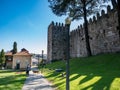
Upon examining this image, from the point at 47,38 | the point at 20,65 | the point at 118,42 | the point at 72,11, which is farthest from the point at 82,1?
the point at 20,65

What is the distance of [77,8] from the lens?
3203 centimetres

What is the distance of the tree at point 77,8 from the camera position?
30.7 m

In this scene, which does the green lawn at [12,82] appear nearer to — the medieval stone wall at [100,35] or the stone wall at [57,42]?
the medieval stone wall at [100,35]

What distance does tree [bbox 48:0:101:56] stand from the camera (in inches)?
1209

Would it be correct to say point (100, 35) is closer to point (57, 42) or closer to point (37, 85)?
A: point (37, 85)

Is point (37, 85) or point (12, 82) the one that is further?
point (12, 82)

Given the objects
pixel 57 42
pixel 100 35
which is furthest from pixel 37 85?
pixel 57 42

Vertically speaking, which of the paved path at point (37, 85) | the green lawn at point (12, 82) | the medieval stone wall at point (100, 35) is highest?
the medieval stone wall at point (100, 35)

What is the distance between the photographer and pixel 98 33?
3284 centimetres

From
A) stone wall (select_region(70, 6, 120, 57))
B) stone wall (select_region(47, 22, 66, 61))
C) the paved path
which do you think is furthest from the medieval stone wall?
the paved path

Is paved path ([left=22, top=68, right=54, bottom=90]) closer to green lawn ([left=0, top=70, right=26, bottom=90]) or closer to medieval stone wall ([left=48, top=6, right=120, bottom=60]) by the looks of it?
green lawn ([left=0, top=70, right=26, bottom=90])

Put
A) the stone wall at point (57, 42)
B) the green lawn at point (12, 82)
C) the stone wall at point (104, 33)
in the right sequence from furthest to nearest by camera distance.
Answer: the stone wall at point (57, 42) < the stone wall at point (104, 33) < the green lawn at point (12, 82)

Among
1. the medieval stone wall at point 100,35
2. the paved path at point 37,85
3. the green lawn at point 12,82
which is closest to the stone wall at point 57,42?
the medieval stone wall at point 100,35

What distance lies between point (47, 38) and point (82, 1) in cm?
2866
